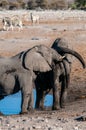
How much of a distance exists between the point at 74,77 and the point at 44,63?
683cm

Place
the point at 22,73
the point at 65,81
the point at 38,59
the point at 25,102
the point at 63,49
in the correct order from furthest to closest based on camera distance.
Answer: the point at 65,81
the point at 63,49
the point at 38,59
the point at 25,102
the point at 22,73

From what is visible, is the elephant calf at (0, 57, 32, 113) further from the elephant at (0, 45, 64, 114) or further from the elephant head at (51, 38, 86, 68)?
the elephant head at (51, 38, 86, 68)

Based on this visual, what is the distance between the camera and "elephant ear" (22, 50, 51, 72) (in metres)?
12.7

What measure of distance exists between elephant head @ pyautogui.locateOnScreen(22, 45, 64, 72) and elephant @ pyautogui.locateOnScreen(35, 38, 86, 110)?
0.62 metres

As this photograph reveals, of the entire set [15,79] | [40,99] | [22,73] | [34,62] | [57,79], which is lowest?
[40,99]

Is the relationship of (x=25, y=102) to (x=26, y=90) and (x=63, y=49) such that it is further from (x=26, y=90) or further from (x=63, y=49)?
(x=63, y=49)

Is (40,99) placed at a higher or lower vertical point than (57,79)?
lower

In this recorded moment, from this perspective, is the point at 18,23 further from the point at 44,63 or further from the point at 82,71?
the point at 44,63

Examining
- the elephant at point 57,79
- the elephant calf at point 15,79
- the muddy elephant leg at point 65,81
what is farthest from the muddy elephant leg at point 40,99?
the elephant calf at point 15,79

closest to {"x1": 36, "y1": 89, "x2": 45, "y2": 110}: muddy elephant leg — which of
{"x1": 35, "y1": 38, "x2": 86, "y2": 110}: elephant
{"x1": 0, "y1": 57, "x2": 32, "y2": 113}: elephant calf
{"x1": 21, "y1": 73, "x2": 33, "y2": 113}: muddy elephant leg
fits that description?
Result: {"x1": 35, "y1": 38, "x2": 86, "y2": 110}: elephant

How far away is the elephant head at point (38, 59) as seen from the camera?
41.9ft

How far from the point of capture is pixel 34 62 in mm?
12867

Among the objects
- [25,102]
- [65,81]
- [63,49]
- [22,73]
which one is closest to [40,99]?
[65,81]

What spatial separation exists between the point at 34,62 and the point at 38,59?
5.5 inches
